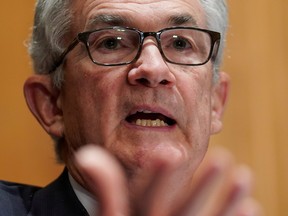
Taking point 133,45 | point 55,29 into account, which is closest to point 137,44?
point 133,45

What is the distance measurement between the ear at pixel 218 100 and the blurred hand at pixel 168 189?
29.7 inches

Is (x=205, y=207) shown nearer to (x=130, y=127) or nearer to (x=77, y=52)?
(x=130, y=127)

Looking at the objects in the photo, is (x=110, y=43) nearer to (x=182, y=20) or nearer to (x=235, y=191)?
(x=182, y=20)

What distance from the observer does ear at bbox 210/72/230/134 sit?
4.93ft

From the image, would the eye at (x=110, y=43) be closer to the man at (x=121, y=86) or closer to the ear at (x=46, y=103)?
the man at (x=121, y=86)

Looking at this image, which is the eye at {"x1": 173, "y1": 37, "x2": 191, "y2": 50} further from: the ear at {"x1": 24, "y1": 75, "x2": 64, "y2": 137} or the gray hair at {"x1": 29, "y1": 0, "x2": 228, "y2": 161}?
the ear at {"x1": 24, "y1": 75, "x2": 64, "y2": 137}

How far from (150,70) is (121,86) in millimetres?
86

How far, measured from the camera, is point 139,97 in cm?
121

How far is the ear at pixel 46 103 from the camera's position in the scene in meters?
1.41

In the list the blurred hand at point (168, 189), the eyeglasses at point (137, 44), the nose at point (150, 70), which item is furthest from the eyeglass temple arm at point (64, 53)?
the blurred hand at point (168, 189)

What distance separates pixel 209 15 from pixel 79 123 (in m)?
0.41

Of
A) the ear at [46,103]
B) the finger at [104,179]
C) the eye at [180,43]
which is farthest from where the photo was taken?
the ear at [46,103]

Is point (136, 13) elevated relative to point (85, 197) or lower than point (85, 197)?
elevated

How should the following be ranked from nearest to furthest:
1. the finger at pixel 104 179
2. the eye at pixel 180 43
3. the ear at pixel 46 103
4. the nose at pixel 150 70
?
the finger at pixel 104 179, the nose at pixel 150 70, the eye at pixel 180 43, the ear at pixel 46 103
